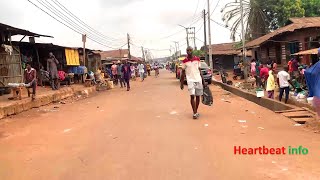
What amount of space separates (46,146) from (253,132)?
3952 millimetres

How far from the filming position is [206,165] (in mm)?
5387

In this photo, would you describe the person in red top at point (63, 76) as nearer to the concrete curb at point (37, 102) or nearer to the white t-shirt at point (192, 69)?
the concrete curb at point (37, 102)

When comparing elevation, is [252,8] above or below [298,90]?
above

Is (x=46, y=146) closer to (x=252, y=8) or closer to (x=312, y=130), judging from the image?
(x=312, y=130)

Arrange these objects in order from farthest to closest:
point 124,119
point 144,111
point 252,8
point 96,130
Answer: point 252,8
point 144,111
point 124,119
point 96,130

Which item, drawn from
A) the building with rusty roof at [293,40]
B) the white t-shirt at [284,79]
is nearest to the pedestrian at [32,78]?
the white t-shirt at [284,79]

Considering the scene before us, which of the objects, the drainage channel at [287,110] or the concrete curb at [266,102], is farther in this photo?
the concrete curb at [266,102]

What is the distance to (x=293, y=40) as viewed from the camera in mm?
25781

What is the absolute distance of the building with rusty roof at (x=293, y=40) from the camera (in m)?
23.5

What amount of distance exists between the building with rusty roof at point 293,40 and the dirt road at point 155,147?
569 inches

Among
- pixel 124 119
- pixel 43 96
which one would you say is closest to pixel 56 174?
pixel 124 119

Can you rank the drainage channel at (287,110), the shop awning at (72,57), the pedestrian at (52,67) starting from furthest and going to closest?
the shop awning at (72,57), the pedestrian at (52,67), the drainage channel at (287,110)

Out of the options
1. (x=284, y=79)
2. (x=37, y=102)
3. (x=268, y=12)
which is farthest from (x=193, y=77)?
(x=268, y=12)

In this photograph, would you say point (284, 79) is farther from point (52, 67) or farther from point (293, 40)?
point (293, 40)
